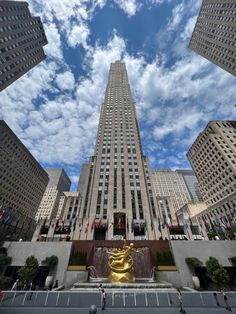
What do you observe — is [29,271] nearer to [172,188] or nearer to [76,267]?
[76,267]

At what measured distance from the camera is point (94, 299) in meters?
15.7

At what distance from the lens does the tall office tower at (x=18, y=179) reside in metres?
77.9

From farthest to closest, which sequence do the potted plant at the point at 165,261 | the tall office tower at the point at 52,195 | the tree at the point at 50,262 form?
the tall office tower at the point at 52,195
the potted plant at the point at 165,261
the tree at the point at 50,262

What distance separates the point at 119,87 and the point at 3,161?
79559 mm

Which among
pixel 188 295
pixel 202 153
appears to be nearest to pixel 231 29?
pixel 202 153

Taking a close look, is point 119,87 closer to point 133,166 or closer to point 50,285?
point 133,166

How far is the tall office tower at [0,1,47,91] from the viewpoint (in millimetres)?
60478

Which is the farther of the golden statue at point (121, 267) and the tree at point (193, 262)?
the tree at point (193, 262)

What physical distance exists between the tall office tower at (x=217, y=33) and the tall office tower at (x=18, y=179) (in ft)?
340

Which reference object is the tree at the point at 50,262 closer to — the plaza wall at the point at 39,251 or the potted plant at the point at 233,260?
the plaza wall at the point at 39,251

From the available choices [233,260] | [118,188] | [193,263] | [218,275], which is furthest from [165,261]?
[118,188]

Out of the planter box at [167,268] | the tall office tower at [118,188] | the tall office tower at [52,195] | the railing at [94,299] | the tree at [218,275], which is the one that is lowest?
the railing at [94,299]

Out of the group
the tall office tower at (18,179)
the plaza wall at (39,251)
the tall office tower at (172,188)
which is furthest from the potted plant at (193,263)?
the tall office tower at (172,188)

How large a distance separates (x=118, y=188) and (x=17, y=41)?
69857mm
